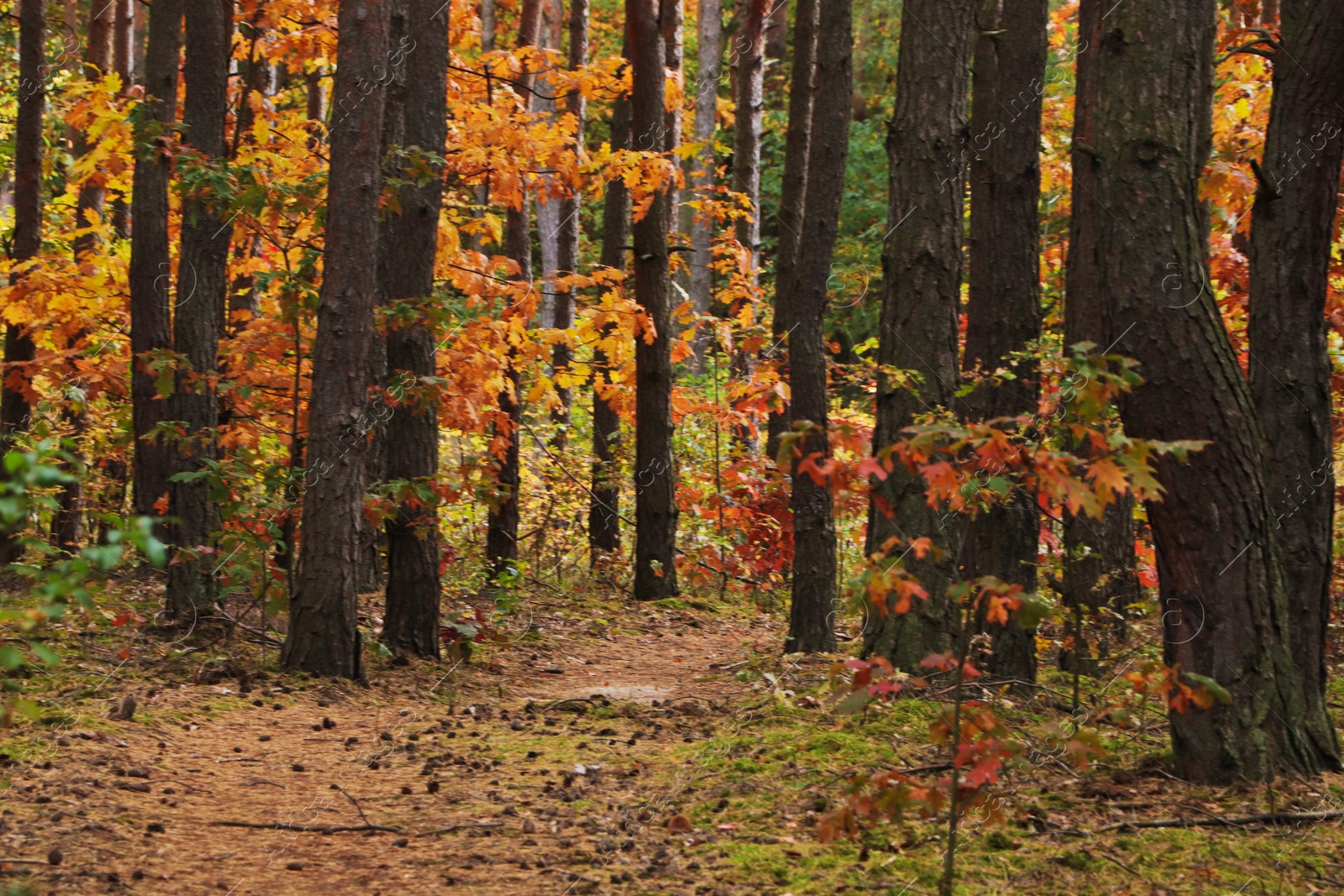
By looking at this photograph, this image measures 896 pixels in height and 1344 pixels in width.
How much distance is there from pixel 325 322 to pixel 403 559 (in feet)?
Result: 6.04

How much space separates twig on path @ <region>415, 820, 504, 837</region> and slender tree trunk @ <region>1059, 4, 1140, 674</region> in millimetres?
2938

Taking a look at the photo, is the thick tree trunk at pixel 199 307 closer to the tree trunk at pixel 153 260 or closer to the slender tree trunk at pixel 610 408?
the tree trunk at pixel 153 260

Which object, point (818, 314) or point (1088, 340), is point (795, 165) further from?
point (1088, 340)

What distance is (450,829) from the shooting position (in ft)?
15.1

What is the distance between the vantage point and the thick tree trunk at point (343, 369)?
6.95 m

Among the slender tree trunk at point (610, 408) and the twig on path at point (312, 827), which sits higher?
the slender tree trunk at point (610, 408)

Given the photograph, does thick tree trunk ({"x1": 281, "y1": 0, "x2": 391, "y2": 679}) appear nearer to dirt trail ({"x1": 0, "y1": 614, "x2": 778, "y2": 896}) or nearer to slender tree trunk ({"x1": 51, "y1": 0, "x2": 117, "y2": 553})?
dirt trail ({"x1": 0, "y1": 614, "x2": 778, "y2": 896})

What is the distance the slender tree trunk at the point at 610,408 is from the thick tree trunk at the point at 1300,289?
6.59 m

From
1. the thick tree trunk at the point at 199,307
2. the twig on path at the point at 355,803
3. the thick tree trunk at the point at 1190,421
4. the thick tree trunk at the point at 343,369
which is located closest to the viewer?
the thick tree trunk at the point at 1190,421

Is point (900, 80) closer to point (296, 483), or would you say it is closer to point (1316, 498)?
point (1316, 498)

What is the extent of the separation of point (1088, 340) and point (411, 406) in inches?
170

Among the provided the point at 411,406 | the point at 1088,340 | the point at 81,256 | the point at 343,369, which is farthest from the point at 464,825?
the point at 81,256

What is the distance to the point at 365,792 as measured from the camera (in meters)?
5.20

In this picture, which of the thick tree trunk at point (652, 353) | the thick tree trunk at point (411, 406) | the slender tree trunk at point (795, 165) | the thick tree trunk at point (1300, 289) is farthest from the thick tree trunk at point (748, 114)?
the thick tree trunk at point (1300, 289)
